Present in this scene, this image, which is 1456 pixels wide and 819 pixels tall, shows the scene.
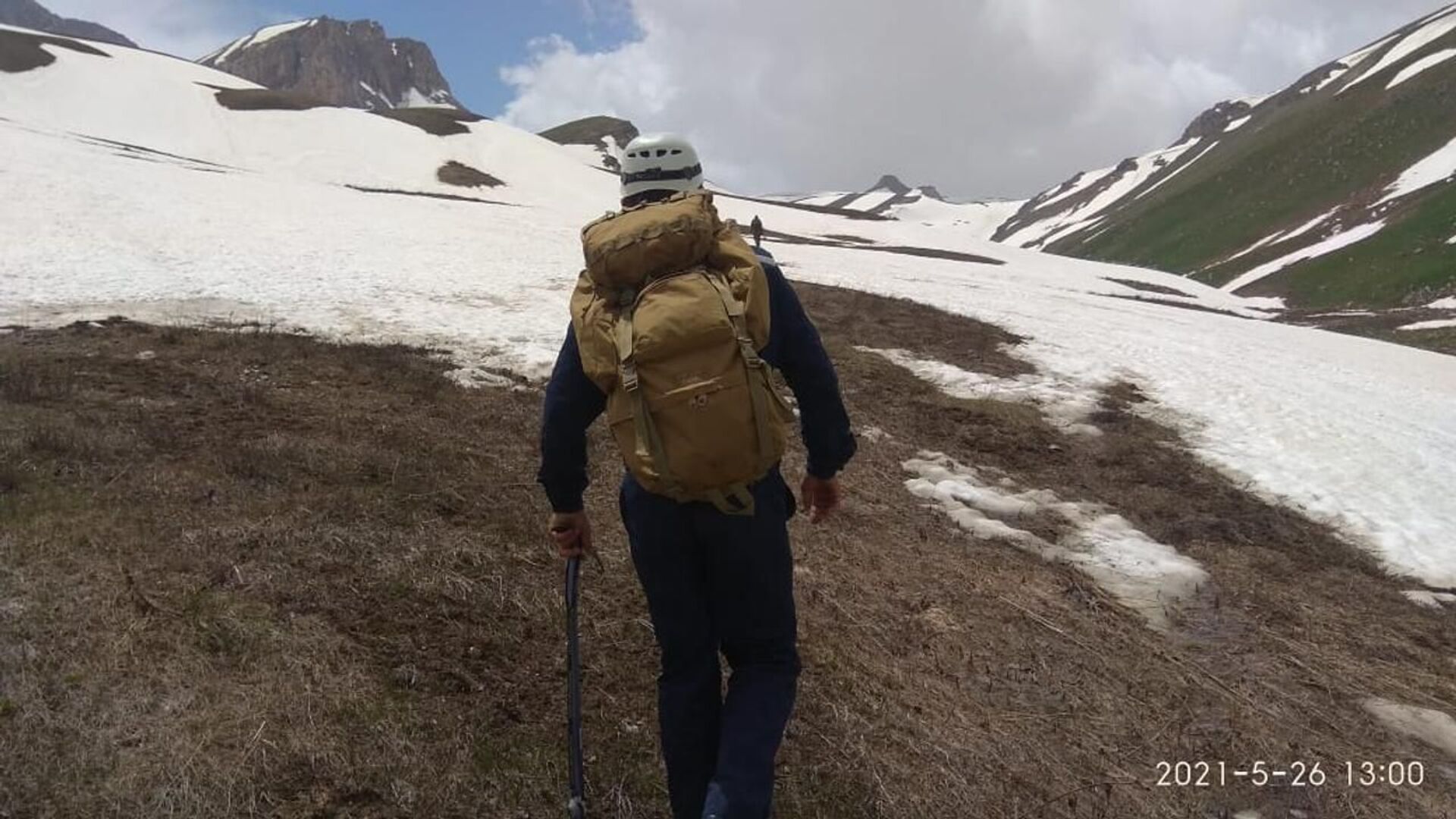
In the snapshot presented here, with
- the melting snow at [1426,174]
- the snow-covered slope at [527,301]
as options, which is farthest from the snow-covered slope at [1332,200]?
the snow-covered slope at [527,301]

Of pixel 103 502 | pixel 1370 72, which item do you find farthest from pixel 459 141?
pixel 1370 72

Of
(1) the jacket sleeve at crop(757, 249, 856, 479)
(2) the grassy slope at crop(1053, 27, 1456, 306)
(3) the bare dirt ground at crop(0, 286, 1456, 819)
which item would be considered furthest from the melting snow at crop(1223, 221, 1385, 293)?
(1) the jacket sleeve at crop(757, 249, 856, 479)

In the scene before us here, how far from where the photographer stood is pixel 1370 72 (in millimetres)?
105438

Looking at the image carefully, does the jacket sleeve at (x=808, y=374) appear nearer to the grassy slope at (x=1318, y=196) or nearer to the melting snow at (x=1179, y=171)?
the grassy slope at (x=1318, y=196)

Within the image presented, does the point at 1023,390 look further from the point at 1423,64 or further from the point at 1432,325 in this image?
the point at 1423,64

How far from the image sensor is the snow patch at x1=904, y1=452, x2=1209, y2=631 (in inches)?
335

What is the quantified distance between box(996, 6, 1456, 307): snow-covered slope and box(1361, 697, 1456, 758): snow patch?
47264 mm

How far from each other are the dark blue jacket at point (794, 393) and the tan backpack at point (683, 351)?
0.70ft

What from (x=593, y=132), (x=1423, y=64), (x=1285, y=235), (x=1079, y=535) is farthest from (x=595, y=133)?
(x=1079, y=535)

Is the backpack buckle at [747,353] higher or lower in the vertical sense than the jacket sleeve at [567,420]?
higher

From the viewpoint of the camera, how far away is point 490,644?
5.50m

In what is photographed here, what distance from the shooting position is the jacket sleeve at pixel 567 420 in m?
3.85

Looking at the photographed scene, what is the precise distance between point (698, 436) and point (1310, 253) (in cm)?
7675

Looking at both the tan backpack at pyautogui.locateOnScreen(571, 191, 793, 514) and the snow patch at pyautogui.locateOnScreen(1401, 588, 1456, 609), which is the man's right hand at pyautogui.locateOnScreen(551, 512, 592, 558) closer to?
the tan backpack at pyautogui.locateOnScreen(571, 191, 793, 514)
